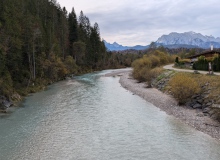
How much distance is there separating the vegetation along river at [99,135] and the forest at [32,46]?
887cm

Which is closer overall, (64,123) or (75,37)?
(64,123)

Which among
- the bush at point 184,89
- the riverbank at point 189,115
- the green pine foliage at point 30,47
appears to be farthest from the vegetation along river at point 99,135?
the green pine foliage at point 30,47

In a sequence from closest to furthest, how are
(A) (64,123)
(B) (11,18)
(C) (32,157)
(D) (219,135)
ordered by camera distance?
(C) (32,157)
(D) (219,135)
(A) (64,123)
(B) (11,18)

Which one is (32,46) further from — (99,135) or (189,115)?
(189,115)

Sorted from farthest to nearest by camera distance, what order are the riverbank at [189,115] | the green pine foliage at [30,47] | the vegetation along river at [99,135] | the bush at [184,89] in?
the green pine foliage at [30,47]
the bush at [184,89]
the riverbank at [189,115]
the vegetation along river at [99,135]

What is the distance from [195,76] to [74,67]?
45.4m

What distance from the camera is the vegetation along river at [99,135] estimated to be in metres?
14.1

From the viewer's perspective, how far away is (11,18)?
33594 mm

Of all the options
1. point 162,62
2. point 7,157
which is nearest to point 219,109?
point 7,157

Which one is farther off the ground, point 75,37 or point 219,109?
point 75,37

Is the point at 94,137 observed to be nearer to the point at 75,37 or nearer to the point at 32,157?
the point at 32,157

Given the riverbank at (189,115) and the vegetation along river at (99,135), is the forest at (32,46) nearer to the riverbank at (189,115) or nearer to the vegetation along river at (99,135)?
the vegetation along river at (99,135)

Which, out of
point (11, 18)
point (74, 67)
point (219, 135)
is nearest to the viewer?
point (219, 135)

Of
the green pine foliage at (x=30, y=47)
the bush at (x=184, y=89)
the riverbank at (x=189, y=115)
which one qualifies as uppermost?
the green pine foliage at (x=30, y=47)
